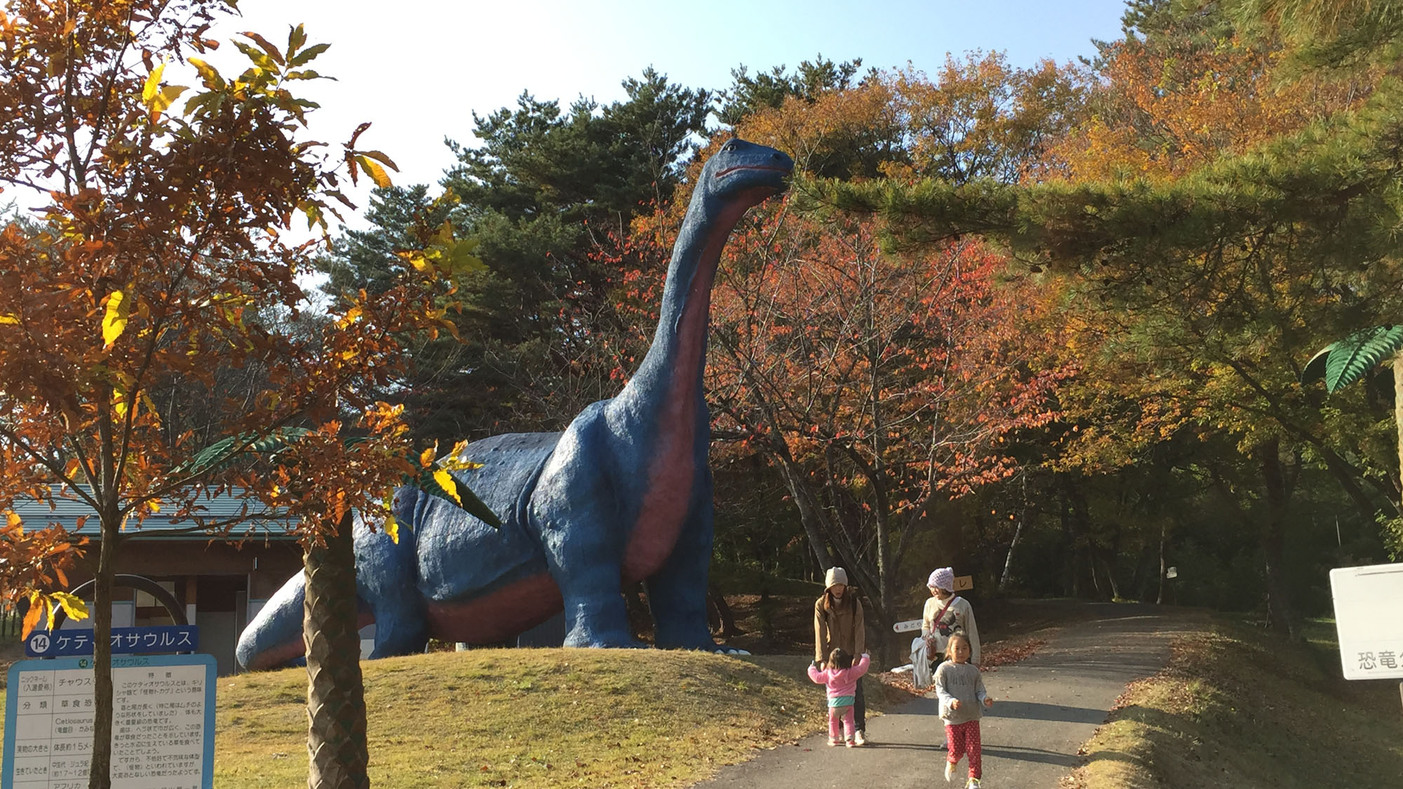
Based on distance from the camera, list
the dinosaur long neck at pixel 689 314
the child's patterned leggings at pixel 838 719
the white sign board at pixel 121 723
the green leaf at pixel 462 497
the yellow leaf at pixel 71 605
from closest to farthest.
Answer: the yellow leaf at pixel 71 605 < the white sign board at pixel 121 723 < the green leaf at pixel 462 497 < the child's patterned leggings at pixel 838 719 < the dinosaur long neck at pixel 689 314

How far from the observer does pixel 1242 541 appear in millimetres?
35719

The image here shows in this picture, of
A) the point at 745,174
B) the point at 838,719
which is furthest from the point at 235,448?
the point at 745,174

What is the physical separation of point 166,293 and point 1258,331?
9124mm

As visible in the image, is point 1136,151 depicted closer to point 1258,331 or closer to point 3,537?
point 1258,331

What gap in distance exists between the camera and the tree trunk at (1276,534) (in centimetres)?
2384

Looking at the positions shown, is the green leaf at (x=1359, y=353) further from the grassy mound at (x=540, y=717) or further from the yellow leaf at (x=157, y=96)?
the yellow leaf at (x=157, y=96)

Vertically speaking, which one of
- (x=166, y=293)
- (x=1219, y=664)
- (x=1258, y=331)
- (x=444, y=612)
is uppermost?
(x=1258, y=331)

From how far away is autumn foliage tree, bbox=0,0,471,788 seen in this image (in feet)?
13.9

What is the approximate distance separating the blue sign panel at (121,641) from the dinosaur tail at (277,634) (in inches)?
370

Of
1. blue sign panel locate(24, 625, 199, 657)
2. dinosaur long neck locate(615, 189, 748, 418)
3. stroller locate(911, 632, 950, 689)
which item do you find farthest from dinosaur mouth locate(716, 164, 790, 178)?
blue sign panel locate(24, 625, 199, 657)

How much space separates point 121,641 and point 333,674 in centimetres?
163

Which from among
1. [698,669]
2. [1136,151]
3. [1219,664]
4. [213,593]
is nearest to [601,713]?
[698,669]

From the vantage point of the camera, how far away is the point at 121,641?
545 centimetres

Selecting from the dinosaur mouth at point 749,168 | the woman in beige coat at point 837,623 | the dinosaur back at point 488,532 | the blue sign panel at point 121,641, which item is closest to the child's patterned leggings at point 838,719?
the woman in beige coat at point 837,623
